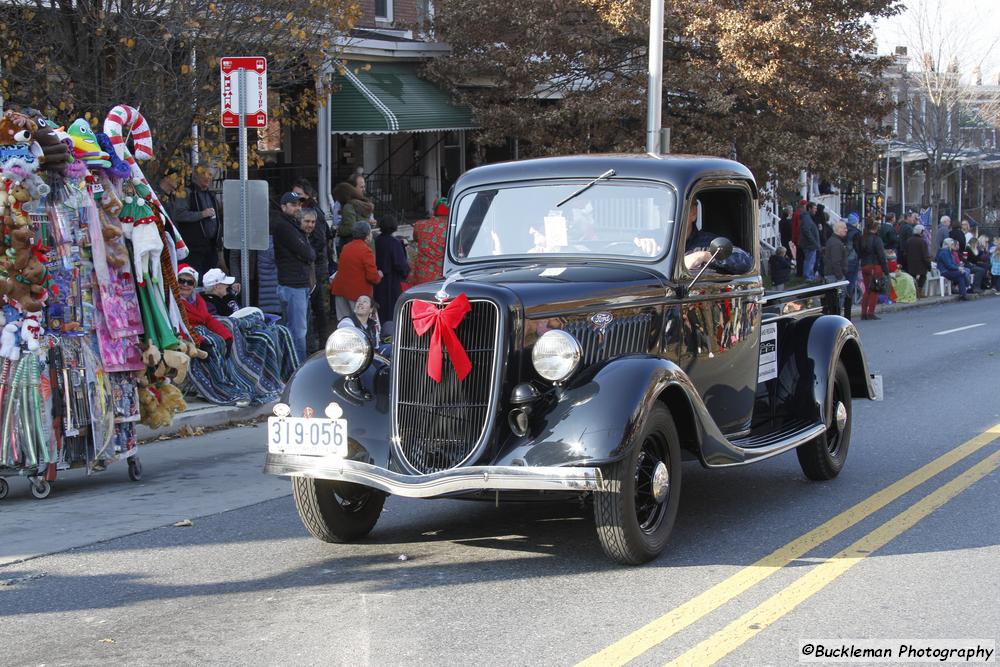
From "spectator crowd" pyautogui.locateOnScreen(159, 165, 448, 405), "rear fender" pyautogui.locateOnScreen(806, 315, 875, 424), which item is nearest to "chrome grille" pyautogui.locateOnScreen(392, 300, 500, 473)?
"rear fender" pyautogui.locateOnScreen(806, 315, 875, 424)

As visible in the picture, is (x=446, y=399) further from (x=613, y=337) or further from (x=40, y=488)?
(x=40, y=488)

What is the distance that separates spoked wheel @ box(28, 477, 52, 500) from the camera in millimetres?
8422

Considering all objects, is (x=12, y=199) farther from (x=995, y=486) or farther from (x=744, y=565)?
(x=995, y=486)

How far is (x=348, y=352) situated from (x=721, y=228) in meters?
2.64

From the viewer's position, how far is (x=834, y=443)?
28.8ft

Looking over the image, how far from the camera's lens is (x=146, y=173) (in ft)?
45.3

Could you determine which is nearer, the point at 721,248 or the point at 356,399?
the point at 356,399

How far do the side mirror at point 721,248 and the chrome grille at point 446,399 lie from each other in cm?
152

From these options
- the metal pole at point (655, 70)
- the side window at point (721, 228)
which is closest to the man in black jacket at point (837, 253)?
the metal pole at point (655, 70)

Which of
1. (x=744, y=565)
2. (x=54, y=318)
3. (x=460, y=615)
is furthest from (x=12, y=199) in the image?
(x=744, y=565)

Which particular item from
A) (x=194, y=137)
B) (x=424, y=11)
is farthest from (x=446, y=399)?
(x=424, y=11)

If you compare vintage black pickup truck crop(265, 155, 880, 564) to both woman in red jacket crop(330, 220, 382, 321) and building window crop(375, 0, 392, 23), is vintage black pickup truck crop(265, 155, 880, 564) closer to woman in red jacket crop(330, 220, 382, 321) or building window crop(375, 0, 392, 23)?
woman in red jacket crop(330, 220, 382, 321)

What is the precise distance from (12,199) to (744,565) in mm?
4995

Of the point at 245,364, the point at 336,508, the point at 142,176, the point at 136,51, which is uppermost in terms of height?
the point at 136,51
